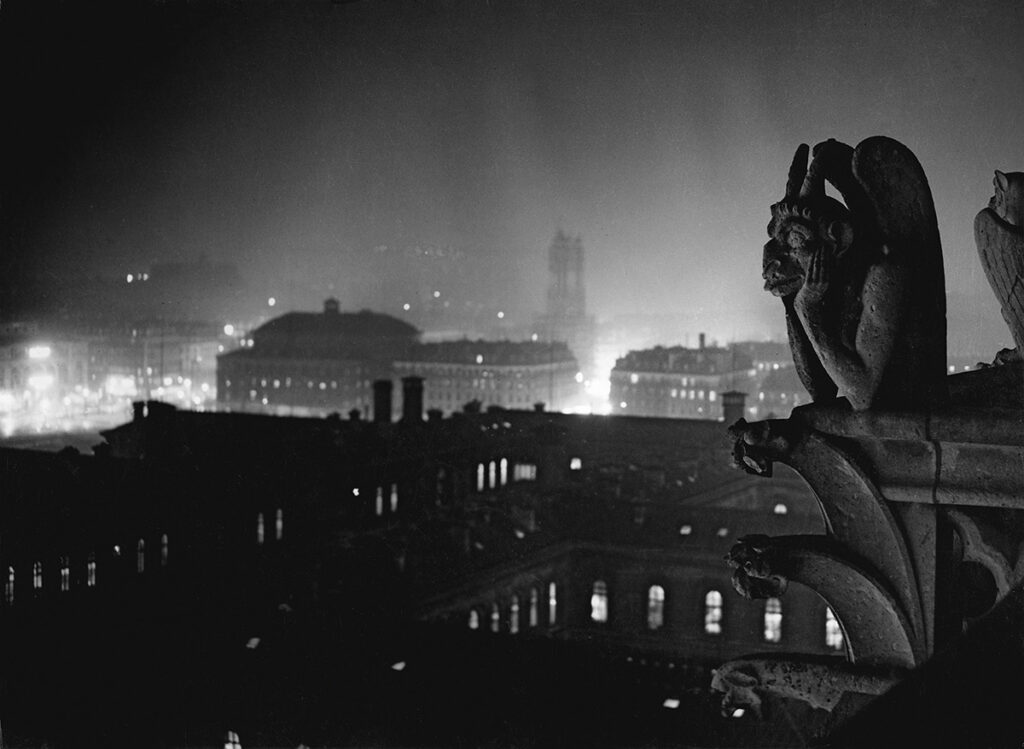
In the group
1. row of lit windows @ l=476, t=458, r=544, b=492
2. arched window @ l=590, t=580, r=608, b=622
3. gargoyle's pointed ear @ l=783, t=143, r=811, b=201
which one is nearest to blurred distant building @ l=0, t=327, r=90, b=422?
row of lit windows @ l=476, t=458, r=544, b=492

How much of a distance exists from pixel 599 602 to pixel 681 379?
→ 5901 centimetres

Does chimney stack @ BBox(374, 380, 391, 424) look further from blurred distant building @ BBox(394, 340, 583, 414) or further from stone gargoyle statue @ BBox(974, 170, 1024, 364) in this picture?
blurred distant building @ BBox(394, 340, 583, 414)

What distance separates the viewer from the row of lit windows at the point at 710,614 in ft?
143

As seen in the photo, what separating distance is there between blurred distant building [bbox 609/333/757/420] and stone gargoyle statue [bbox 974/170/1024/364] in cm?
9556

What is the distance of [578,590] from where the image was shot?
158 feet

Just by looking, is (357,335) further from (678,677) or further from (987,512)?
(987,512)

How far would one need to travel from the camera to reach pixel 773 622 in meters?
43.8

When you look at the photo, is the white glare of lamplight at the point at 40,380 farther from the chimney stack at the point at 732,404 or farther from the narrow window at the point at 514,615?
the narrow window at the point at 514,615

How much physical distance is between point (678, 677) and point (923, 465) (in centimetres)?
2595

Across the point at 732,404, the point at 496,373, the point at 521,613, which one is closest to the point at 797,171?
the point at 521,613

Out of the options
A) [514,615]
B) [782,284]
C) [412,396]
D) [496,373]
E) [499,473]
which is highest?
[496,373]

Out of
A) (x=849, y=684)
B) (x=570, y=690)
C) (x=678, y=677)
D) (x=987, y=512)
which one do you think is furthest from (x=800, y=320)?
(x=678, y=677)

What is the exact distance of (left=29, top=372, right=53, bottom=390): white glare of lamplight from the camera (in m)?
84.4

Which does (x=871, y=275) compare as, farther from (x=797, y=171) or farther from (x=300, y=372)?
(x=300, y=372)
